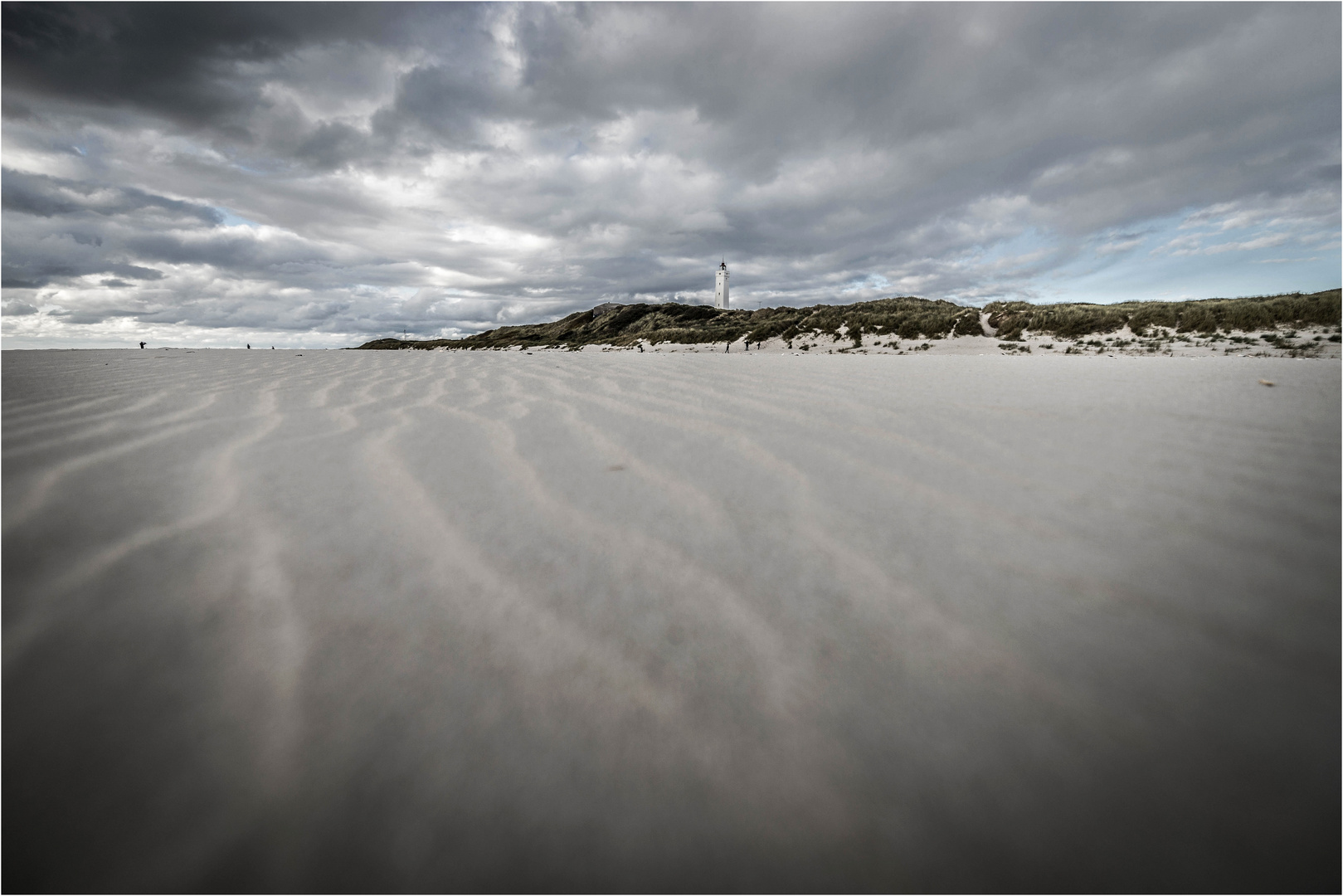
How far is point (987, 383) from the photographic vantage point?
3.26 meters

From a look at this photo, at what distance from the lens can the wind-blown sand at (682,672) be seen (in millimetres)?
609

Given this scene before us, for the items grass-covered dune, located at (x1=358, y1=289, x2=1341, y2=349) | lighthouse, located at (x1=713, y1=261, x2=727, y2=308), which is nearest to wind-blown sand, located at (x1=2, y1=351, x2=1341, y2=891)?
grass-covered dune, located at (x1=358, y1=289, x2=1341, y2=349)

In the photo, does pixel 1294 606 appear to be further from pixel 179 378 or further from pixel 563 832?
pixel 179 378

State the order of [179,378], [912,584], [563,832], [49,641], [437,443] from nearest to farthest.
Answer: [563,832] → [49,641] → [912,584] → [437,443] → [179,378]

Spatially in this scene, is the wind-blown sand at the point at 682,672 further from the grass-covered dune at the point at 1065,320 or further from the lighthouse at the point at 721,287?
the lighthouse at the point at 721,287

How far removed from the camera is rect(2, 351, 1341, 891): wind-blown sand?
609 mm

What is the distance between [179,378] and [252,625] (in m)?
4.51

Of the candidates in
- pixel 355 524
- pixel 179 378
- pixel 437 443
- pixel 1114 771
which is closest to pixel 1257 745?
pixel 1114 771

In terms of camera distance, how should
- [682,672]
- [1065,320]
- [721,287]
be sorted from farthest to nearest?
[721,287] < [1065,320] < [682,672]

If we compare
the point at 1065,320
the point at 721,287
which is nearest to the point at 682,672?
the point at 1065,320

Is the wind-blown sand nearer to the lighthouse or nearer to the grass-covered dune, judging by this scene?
the grass-covered dune

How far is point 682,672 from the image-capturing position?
0.84 m

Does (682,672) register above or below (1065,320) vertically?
below

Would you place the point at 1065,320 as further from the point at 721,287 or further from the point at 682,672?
the point at 721,287
